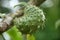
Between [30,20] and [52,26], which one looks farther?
[52,26]

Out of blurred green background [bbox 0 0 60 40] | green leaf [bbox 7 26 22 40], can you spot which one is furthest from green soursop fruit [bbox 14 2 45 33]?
blurred green background [bbox 0 0 60 40]

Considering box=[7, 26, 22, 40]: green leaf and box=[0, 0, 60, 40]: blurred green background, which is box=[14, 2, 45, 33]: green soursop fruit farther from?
box=[0, 0, 60, 40]: blurred green background

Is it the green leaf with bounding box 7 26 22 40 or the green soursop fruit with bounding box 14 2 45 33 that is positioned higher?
the green soursop fruit with bounding box 14 2 45 33

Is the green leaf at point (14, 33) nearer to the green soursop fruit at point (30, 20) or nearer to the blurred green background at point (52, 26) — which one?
the green soursop fruit at point (30, 20)

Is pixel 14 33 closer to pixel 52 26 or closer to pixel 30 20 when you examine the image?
pixel 30 20

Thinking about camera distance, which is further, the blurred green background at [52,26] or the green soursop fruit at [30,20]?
the blurred green background at [52,26]

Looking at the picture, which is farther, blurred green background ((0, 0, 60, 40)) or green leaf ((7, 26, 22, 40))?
blurred green background ((0, 0, 60, 40))

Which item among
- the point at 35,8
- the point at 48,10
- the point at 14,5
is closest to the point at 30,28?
the point at 35,8

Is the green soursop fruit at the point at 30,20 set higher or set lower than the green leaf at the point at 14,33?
higher

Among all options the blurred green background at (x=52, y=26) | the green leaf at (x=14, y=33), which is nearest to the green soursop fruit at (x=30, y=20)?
the green leaf at (x=14, y=33)

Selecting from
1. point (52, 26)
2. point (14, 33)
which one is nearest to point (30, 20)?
point (14, 33)
